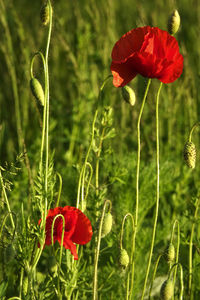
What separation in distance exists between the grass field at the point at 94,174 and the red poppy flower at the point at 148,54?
0.31ft

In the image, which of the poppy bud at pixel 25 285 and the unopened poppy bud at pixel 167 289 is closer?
the unopened poppy bud at pixel 167 289

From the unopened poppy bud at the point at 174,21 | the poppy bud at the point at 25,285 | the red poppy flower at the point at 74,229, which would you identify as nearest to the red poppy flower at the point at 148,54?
the unopened poppy bud at the point at 174,21

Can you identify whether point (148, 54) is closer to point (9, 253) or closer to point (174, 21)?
point (174, 21)

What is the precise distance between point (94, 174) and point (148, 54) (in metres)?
0.82

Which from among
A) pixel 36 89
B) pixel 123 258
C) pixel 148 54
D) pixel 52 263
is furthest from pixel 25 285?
pixel 148 54

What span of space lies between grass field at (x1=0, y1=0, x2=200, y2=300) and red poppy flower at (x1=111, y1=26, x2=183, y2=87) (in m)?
0.10

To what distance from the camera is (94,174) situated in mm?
1824

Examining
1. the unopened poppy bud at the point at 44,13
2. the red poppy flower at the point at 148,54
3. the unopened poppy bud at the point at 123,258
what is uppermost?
the unopened poppy bud at the point at 44,13

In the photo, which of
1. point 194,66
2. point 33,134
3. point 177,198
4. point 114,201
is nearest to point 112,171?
point 114,201

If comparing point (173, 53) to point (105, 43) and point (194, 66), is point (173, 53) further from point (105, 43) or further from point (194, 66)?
point (194, 66)

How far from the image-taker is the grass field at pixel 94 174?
112 centimetres

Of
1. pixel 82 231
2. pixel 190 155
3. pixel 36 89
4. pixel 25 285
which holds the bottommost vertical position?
pixel 25 285

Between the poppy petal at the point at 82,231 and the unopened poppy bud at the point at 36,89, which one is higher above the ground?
the unopened poppy bud at the point at 36,89

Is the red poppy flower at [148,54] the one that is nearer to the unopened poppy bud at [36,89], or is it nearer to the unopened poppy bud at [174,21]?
the unopened poppy bud at [174,21]
